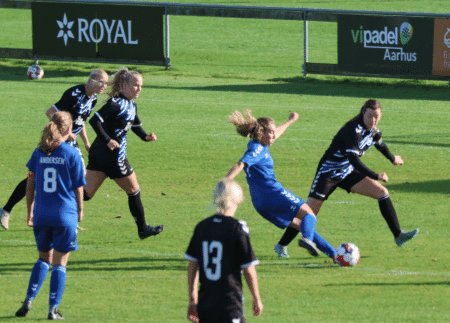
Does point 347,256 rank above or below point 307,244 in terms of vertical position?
below

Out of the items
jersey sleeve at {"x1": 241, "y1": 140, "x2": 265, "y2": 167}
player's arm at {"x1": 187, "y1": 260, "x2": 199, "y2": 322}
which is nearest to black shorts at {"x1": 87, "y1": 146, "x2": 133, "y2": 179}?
jersey sleeve at {"x1": 241, "y1": 140, "x2": 265, "y2": 167}

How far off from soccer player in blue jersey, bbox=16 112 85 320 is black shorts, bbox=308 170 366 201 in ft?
10.8

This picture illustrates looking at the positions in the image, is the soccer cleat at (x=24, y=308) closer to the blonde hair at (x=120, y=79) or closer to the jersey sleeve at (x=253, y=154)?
the jersey sleeve at (x=253, y=154)

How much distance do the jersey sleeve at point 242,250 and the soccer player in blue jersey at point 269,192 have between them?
287 centimetres

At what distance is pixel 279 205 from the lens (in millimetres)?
8727

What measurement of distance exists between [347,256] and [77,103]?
4066mm

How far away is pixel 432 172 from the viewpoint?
1416 centimetres

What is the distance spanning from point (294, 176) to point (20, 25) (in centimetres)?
3257

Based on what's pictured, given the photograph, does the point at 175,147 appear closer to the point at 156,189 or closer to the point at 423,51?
the point at 156,189

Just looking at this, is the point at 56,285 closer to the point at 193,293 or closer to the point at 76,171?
the point at 76,171

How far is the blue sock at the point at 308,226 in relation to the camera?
28.2ft

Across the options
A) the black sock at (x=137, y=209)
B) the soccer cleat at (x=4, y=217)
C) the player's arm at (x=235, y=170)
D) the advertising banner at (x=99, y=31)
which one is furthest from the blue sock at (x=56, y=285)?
the advertising banner at (x=99, y=31)

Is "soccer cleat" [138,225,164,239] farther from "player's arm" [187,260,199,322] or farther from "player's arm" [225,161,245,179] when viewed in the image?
"player's arm" [187,260,199,322]

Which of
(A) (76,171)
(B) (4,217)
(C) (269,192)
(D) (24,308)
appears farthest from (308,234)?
(B) (4,217)
